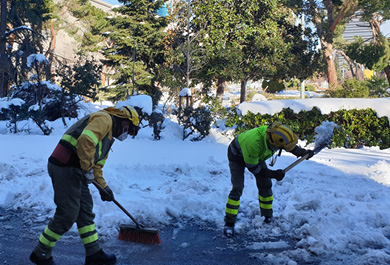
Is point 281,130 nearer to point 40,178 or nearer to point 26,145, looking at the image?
point 40,178

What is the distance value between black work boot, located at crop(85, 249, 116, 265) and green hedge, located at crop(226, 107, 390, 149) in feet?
26.3

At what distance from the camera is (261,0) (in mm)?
16422

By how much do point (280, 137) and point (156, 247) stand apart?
5.95 feet

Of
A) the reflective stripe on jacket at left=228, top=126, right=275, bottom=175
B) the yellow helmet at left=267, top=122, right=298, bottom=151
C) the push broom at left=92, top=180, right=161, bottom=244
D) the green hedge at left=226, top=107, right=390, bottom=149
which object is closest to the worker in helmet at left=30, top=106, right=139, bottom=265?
the push broom at left=92, top=180, right=161, bottom=244

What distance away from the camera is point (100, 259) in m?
3.66

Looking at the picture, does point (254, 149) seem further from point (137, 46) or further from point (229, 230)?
point (137, 46)

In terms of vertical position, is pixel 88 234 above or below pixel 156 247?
above

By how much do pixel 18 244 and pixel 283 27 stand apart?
15.3m

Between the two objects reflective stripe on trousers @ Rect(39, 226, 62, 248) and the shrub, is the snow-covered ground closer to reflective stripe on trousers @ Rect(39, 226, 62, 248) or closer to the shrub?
reflective stripe on trousers @ Rect(39, 226, 62, 248)

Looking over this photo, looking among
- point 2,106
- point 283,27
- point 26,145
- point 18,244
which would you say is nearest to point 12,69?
point 2,106

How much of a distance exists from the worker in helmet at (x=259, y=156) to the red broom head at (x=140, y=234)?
866 millimetres

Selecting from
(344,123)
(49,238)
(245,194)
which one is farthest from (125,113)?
(344,123)

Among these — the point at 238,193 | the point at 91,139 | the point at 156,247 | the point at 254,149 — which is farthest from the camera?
the point at 238,193

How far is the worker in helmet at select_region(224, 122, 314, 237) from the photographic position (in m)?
4.34
